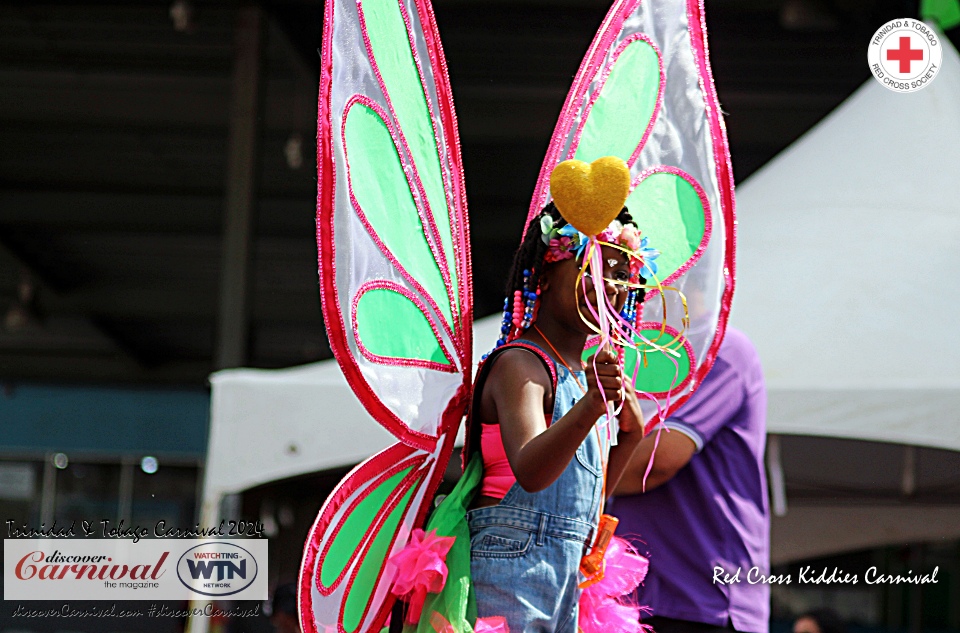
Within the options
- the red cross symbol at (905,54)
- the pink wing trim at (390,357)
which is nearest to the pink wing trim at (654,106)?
the pink wing trim at (390,357)

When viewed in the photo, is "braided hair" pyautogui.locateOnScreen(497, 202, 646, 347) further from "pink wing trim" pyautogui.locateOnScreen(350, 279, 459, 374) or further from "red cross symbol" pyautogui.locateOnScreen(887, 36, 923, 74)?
"red cross symbol" pyautogui.locateOnScreen(887, 36, 923, 74)

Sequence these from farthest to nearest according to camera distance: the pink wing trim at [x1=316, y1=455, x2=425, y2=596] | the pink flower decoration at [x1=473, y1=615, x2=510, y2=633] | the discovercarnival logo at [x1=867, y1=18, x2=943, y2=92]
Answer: the discovercarnival logo at [x1=867, y1=18, x2=943, y2=92] → the pink wing trim at [x1=316, y1=455, x2=425, y2=596] → the pink flower decoration at [x1=473, y1=615, x2=510, y2=633]

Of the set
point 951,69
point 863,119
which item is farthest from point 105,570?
point 951,69

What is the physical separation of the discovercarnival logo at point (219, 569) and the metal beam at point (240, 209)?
2.83m

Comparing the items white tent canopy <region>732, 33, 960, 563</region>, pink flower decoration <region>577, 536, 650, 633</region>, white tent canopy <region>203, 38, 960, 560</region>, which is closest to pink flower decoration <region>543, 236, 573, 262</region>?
pink flower decoration <region>577, 536, 650, 633</region>

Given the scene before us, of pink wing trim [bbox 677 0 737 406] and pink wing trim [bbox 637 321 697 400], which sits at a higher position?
pink wing trim [bbox 677 0 737 406]

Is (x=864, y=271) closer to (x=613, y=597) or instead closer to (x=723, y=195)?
(x=723, y=195)

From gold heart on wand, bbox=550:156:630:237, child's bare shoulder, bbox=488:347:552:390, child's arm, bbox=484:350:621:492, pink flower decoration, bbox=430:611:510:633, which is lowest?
pink flower decoration, bbox=430:611:510:633

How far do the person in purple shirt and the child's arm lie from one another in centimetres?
62

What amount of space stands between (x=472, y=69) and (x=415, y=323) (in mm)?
6171

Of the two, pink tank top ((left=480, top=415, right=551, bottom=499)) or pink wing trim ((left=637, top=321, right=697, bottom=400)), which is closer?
pink tank top ((left=480, top=415, right=551, bottom=499))

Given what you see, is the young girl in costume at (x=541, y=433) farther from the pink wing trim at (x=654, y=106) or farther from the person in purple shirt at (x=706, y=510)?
the person in purple shirt at (x=706, y=510)

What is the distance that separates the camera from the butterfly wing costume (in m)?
1.69

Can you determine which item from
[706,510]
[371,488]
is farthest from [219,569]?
[371,488]
